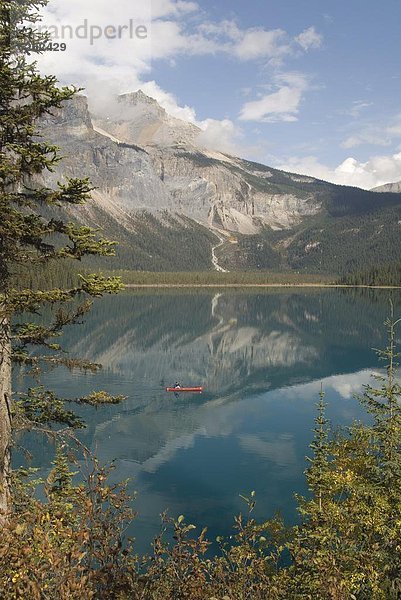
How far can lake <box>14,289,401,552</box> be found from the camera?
123ft

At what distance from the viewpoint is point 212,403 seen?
6631 centimetres

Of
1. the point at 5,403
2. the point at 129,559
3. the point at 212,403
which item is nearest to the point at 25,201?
the point at 5,403

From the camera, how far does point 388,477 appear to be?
16219 millimetres

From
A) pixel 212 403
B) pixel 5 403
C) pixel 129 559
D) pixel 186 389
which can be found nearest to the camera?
pixel 129 559

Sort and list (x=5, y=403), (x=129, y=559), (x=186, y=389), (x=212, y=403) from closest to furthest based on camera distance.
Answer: (x=129, y=559) → (x=5, y=403) → (x=212, y=403) → (x=186, y=389)

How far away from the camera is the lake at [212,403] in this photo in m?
37.6

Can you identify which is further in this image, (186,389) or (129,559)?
(186,389)

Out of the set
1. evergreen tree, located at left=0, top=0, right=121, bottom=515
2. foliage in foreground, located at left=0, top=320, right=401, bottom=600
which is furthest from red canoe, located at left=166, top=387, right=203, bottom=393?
evergreen tree, located at left=0, top=0, right=121, bottom=515

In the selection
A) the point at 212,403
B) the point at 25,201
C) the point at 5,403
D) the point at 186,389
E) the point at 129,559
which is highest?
the point at 25,201


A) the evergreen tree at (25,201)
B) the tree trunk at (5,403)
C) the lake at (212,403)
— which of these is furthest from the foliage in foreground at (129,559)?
the lake at (212,403)

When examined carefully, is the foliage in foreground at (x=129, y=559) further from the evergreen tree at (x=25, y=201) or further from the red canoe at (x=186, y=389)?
the red canoe at (x=186, y=389)

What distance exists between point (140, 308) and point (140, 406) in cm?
10895

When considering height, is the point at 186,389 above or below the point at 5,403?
below

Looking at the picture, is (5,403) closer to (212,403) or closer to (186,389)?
(212,403)
